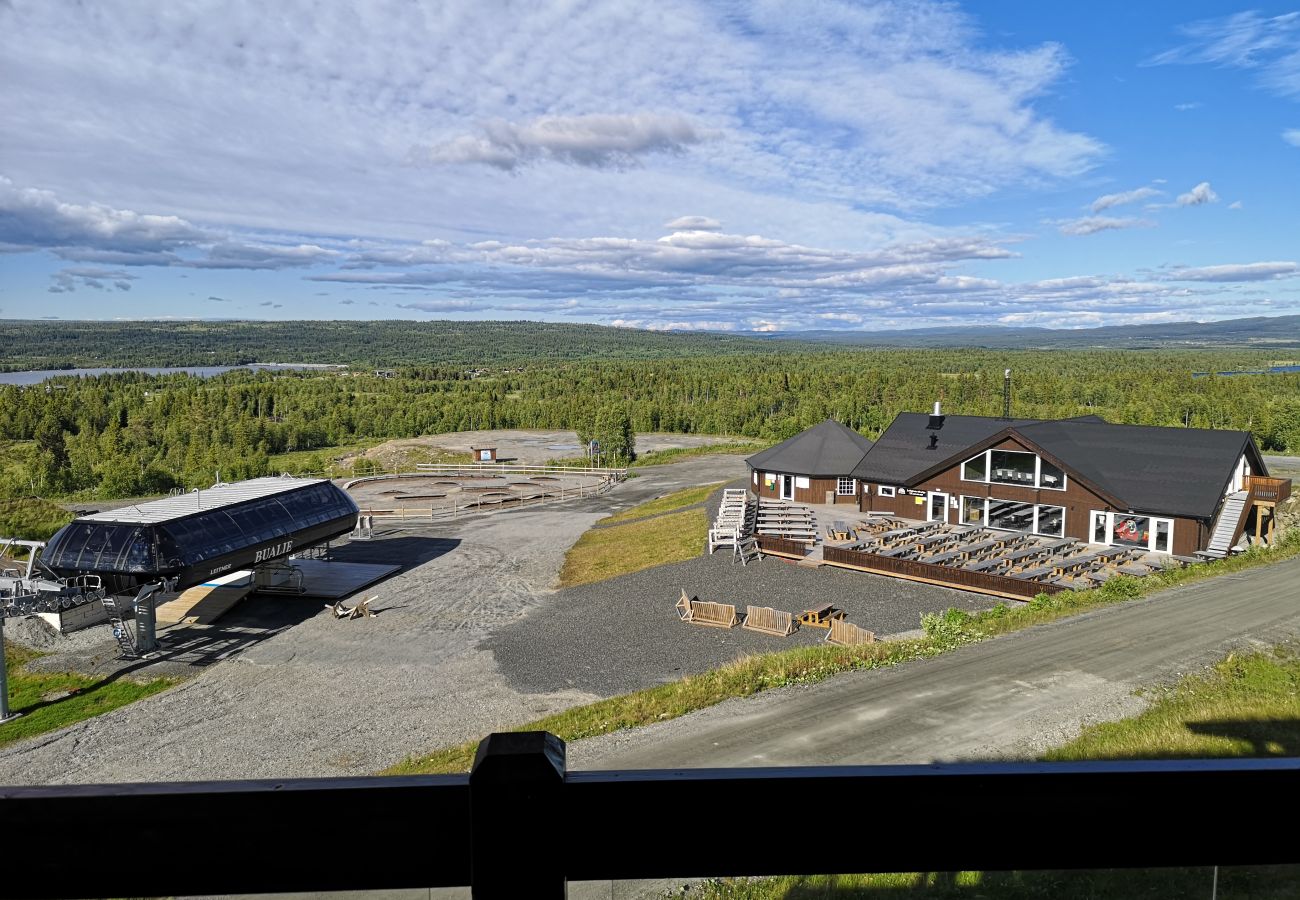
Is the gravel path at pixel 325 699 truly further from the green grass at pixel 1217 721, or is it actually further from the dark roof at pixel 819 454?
the dark roof at pixel 819 454

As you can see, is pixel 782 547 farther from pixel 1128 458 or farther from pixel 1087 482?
pixel 1128 458

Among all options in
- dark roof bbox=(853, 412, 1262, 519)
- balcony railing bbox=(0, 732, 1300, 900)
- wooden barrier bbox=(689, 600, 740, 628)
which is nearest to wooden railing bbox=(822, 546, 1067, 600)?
wooden barrier bbox=(689, 600, 740, 628)

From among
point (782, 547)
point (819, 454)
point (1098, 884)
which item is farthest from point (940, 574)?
point (1098, 884)

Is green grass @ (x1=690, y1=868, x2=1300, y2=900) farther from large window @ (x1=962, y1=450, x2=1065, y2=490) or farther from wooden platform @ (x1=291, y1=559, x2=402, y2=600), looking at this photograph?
large window @ (x1=962, y1=450, x2=1065, y2=490)

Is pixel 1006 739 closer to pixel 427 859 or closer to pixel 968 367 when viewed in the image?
pixel 427 859

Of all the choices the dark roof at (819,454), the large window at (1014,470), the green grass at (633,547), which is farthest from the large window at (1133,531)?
the green grass at (633,547)
